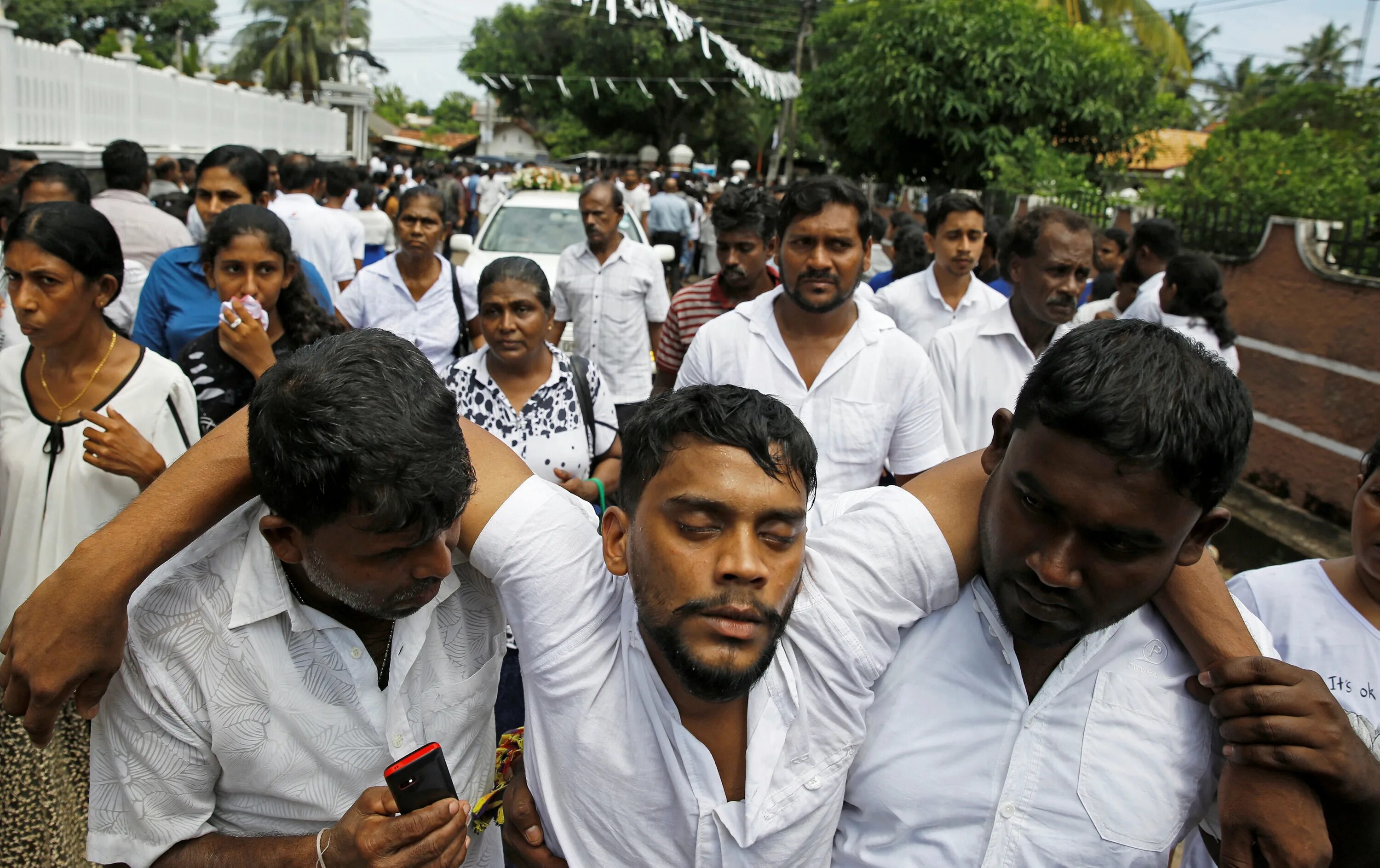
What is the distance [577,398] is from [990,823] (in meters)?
2.40

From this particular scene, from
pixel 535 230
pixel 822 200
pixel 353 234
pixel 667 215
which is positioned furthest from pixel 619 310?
→ pixel 667 215

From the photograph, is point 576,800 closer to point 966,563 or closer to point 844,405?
point 966,563

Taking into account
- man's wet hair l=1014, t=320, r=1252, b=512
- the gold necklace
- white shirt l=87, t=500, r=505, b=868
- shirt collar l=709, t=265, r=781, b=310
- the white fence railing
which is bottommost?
white shirt l=87, t=500, r=505, b=868

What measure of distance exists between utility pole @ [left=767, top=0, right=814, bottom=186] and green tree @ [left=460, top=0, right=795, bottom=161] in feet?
37.5

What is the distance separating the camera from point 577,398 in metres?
3.67

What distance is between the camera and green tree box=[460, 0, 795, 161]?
136 feet

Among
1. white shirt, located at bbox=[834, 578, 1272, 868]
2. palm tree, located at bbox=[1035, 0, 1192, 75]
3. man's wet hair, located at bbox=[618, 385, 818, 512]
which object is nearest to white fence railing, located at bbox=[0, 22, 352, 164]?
man's wet hair, located at bbox=[618, 385, 818, 512]

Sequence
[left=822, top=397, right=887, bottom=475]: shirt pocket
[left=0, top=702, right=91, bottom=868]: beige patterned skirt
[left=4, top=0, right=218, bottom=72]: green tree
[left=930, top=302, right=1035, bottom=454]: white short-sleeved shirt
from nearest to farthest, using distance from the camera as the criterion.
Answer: [left=0, top=702, right=91, bottom=868]: beige patterned skirt
[left=822, top=397, right=887, bottom=475]: shirt pocket
[left=930, top=302, right=1035, bottom=454]: white short-sleeved shirt
[left=4, top=0, right=218, bottom=72]: green tree

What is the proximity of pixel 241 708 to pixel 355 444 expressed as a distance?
1.70 feet

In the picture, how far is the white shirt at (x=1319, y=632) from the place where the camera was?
1.97 meters

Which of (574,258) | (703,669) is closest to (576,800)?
(703,669)

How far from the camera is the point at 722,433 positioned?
1.59 m

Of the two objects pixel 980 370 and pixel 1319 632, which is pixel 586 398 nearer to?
pixel 980 370

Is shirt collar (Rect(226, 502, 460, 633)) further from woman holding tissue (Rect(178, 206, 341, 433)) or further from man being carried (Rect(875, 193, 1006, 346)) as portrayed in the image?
man being carried (Rect(875, 193, 1006, 346))
